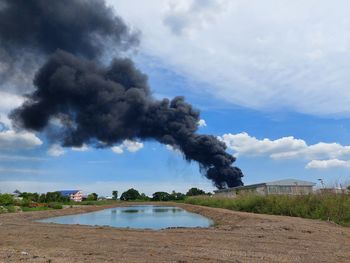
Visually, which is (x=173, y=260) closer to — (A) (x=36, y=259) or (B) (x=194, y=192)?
(A) (x=36, y=259)

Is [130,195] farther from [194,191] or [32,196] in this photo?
[32,196]

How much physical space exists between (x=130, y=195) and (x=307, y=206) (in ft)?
331

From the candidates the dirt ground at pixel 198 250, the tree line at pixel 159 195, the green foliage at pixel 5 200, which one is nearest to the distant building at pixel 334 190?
the dirt ground at pixel 198 250

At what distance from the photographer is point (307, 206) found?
2509 cm

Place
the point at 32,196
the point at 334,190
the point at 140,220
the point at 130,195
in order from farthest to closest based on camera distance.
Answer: the point at 130,195 → the point at 32,196 → the point at 140,220 → the point at 334,190

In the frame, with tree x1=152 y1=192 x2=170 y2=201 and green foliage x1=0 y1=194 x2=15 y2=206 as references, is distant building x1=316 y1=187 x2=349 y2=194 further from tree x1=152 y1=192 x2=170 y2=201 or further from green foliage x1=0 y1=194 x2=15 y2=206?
tree x1=152 y1=192 x2=170 y2=201

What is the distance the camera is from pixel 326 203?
23047mm

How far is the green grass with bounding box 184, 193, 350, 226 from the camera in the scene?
21.6m

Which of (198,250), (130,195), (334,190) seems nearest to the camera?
(198,250)

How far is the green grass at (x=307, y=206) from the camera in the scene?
21.6m

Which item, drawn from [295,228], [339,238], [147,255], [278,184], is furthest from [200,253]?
[278,184]

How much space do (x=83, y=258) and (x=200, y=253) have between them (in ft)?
9.09

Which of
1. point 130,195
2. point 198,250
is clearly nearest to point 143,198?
point 130,195

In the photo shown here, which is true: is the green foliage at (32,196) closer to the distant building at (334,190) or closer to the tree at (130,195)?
the tree at (130,195)
